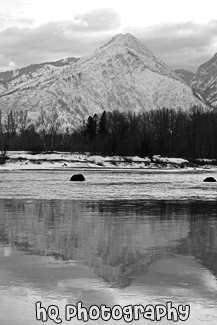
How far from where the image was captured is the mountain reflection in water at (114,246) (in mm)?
11695

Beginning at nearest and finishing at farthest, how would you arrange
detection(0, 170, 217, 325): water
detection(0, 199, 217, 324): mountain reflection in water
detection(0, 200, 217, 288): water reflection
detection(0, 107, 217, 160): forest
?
detection(0, 170, 217, 325): water < detection(0, 199, 217, 324): mountain reflection in water < detection(0, 200, 217, 288): water reflection < detection(0, 107, 217, 160): forest

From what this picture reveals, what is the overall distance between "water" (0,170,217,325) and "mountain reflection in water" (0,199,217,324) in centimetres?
2

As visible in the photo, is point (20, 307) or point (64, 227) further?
point (64, 227)

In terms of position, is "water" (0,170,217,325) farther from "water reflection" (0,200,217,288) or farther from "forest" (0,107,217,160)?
"forest" (0,107,217,160)

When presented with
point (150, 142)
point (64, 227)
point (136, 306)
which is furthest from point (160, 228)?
point (150, 142)

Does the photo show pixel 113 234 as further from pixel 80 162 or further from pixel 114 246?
pixel 80 162

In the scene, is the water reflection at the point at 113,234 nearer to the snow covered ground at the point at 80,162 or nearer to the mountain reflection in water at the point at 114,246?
the mountain reflection in water at the point at 114,246

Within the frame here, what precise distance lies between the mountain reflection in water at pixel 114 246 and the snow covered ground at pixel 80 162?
70.0 meters

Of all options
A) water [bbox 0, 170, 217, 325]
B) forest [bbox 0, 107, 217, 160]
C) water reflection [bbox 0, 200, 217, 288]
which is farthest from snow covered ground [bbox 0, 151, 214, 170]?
water [bbox 0, 170, 217, 325]

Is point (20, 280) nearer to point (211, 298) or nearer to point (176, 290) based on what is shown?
point (176, 290)

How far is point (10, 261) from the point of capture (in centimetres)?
1367

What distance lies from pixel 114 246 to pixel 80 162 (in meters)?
95.6

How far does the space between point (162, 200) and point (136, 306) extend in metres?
23.2

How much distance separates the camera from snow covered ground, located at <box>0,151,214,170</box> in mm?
101938
